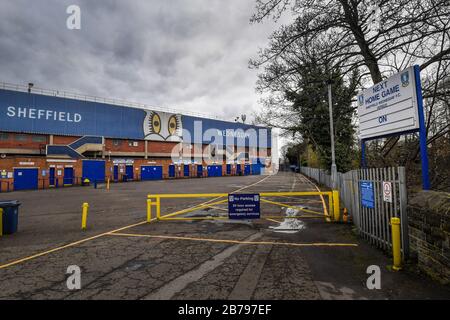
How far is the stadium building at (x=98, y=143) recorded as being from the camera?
30.8 metres

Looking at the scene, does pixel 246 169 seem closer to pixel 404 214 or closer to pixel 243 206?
pixel 243 206

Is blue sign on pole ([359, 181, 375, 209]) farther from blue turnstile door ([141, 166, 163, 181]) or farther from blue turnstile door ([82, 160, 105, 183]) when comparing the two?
blue turnstile door ([141, 166, 163, 181])

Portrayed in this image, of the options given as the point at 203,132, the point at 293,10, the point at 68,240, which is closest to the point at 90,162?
the point at 203,132

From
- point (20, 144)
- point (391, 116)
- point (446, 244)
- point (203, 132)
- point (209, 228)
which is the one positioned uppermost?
point (203, 132)

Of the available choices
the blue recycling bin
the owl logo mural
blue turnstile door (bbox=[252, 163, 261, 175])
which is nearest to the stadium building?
the owl logo mural

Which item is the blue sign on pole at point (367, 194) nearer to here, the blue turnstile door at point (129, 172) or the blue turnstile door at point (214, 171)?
the blue turnstile door at point (129, 172)

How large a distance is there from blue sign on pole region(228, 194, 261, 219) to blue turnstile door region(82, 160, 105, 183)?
31348mm

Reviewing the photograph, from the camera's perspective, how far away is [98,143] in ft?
123

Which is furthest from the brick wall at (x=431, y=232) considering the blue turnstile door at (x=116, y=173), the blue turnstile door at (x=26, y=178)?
the blue turnstile door at (x=116, y=173)

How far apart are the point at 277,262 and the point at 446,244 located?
2.84 metres

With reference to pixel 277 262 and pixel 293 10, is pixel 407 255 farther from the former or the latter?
pixel 293 10

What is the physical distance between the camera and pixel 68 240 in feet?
23.9

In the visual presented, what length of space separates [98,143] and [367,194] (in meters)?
38.4
